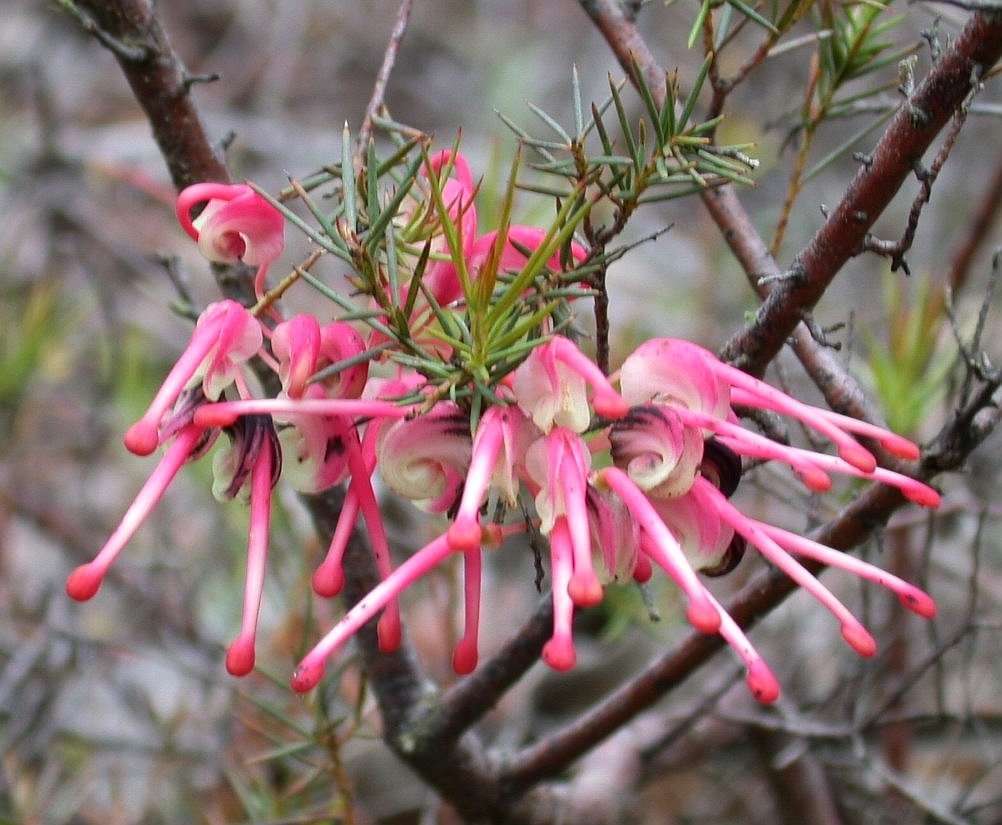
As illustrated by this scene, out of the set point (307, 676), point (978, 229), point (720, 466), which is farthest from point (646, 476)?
point (978, 229)

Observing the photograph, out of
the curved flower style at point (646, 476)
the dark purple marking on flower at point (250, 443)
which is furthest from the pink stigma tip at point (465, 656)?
the dark purple marking on flower at point (250, 443)

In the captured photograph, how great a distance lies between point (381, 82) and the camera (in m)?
0.60

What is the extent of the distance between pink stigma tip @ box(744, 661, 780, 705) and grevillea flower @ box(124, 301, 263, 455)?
0.23 m

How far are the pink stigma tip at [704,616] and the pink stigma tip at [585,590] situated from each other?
0.03 m

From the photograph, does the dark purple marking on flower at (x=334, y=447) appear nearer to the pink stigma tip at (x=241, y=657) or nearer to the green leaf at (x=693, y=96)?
the pink stigma tip at (x=241, y=657)

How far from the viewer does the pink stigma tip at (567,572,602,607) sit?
1.34 feet

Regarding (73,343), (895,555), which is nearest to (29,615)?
(73,343)

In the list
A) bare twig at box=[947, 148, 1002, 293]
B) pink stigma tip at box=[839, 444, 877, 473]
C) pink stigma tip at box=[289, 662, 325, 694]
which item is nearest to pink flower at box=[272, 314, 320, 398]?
pink stigma tip at box=[289, 662, 325, 694]

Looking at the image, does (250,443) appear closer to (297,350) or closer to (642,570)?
(297,350)

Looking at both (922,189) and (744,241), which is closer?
(922,189)

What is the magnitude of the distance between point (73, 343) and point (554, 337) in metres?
1.83

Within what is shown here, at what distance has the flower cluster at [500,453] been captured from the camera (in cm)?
44

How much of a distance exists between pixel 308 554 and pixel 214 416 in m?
0.77

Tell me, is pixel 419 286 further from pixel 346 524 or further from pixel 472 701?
pixel 472 701
